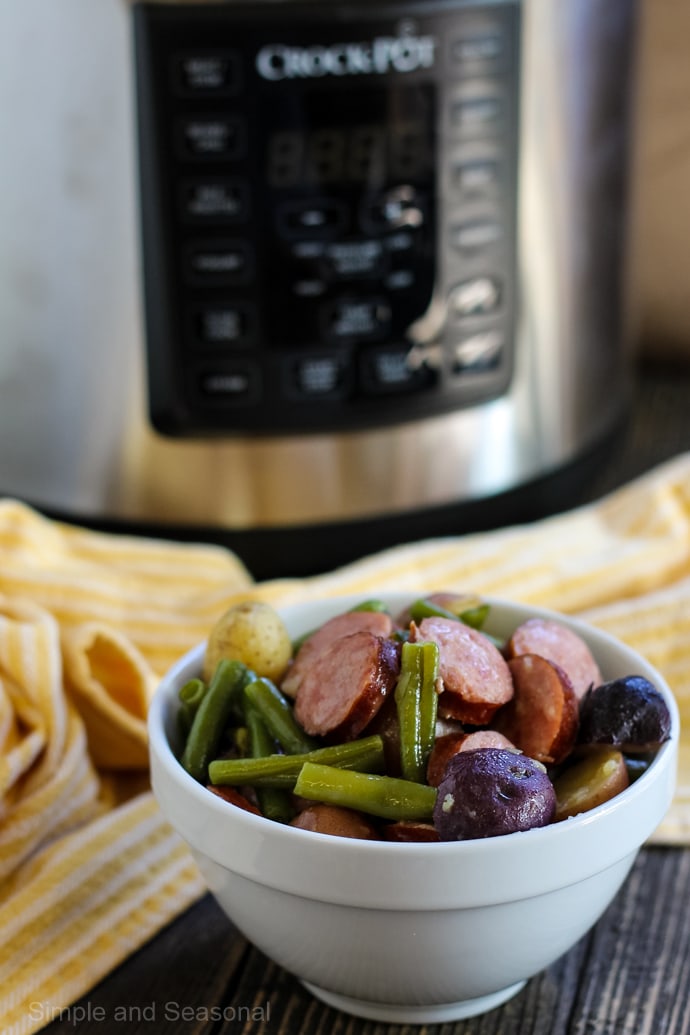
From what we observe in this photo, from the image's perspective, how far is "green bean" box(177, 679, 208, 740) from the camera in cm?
43

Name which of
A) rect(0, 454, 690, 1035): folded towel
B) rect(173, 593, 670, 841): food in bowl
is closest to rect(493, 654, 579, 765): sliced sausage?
rect(173, 593, 670, 841): food in bowl

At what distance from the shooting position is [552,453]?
730 mm

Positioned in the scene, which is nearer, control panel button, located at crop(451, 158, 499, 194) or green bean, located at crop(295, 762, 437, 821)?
green bean, located at crop(295, 762, 437, 821)

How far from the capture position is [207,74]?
0.60 m

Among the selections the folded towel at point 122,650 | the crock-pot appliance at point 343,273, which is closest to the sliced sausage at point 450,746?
the folded towel at point 122,650

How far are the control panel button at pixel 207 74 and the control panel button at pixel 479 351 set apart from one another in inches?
6.9

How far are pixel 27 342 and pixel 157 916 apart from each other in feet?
1.01

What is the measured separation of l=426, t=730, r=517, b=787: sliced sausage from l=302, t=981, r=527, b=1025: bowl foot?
74 mm

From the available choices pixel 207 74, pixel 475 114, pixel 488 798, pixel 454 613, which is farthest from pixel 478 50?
pixel 488 798

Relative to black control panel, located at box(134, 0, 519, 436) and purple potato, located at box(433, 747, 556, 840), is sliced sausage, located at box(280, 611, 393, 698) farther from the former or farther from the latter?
black control panel, located at box(134, 0, 519, 436)

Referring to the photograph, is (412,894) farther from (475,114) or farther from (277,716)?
(475,114)

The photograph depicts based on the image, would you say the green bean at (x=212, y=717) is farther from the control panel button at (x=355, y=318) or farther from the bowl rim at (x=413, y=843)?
the control panel button at (x=355, y=318)

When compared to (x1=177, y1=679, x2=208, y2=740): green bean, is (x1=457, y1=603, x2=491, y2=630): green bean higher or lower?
higher

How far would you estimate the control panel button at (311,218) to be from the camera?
2.03 feet
